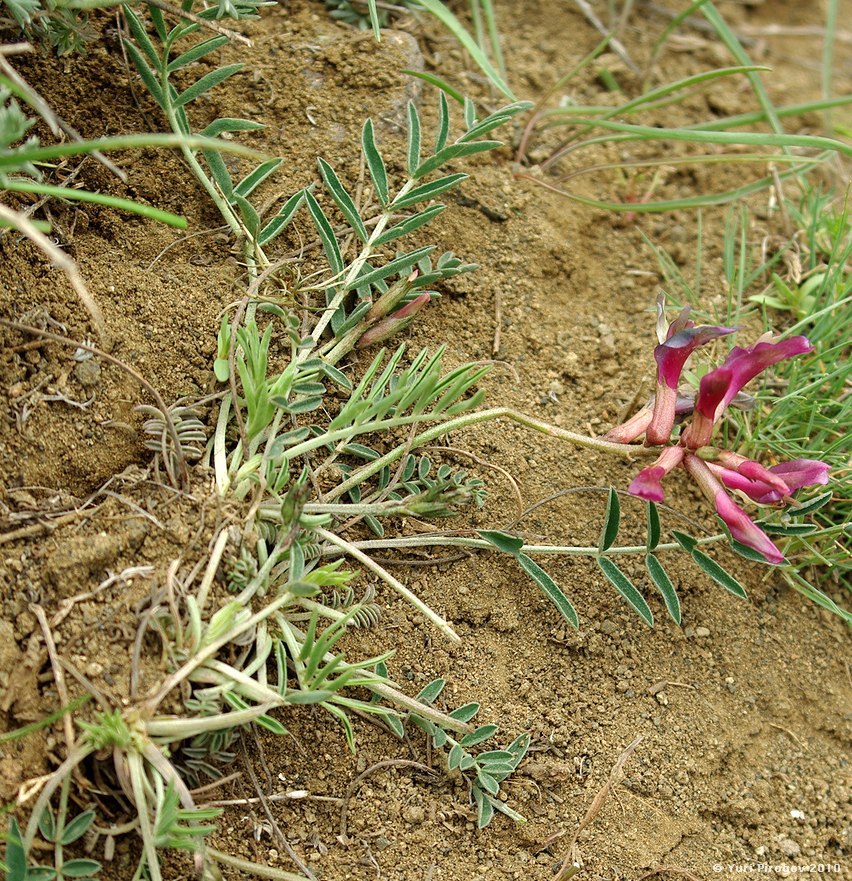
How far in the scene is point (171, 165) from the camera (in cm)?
220

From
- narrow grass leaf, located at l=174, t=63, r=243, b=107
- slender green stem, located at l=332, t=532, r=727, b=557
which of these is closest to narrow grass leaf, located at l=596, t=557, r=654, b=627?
slender green stem, located at l=332, t=532, r=727, b=557

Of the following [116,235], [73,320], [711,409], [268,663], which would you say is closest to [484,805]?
[268,663]

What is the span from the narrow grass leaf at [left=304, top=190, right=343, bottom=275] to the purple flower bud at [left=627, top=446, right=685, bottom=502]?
777 millimetres

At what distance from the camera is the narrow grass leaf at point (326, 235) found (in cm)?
209

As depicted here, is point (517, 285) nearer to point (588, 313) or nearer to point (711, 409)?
point (588, 313)

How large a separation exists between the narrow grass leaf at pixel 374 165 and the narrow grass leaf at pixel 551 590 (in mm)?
852

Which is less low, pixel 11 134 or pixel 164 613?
pixel 11 134

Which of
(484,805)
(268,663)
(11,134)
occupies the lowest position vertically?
(484,805)

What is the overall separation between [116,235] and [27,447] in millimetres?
532

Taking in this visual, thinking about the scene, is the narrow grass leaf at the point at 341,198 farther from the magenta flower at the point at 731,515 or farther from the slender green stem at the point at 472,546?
the magenta flower at the point at 731,515

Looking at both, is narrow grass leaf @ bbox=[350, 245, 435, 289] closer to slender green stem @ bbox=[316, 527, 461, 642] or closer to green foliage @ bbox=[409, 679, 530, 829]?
slender green stem @ bbox=[316, 527, 461, 642]

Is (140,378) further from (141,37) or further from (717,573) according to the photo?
(717,573)

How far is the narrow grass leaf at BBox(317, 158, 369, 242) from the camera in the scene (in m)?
2.12

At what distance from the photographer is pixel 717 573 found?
2.02 metres
